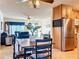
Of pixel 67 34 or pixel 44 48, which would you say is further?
pixel 67 34

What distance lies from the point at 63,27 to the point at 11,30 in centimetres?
679

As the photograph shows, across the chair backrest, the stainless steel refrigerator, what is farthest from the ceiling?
the chair backrest

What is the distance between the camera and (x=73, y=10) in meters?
6.59

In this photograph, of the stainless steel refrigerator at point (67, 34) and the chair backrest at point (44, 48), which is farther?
the stainless steel refrigerator at point (67, 34)

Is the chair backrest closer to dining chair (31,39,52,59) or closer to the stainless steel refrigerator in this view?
dining chair (31,39,52,59)

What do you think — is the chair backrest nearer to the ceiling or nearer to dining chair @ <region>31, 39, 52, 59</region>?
dining chair @ <region>31, 39, 52, 59</region>

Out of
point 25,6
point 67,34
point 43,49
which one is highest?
point 25,6

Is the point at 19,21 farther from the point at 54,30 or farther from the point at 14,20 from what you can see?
the point at 54,30

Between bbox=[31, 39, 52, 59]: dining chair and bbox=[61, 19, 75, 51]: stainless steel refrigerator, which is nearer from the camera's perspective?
bbox=[31, 39, 52, 59]: dining chair

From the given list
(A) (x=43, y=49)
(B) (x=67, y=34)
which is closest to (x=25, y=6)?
(B) (x=67, y=34)

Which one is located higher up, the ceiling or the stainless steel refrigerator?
the ceiling

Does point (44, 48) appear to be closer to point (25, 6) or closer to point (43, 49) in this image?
point (43, 49)

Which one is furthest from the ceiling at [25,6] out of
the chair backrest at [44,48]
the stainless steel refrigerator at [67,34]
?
the chair backrest at [44,48]

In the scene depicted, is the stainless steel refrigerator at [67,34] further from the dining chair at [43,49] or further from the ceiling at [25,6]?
the dining chair at [43,49]
